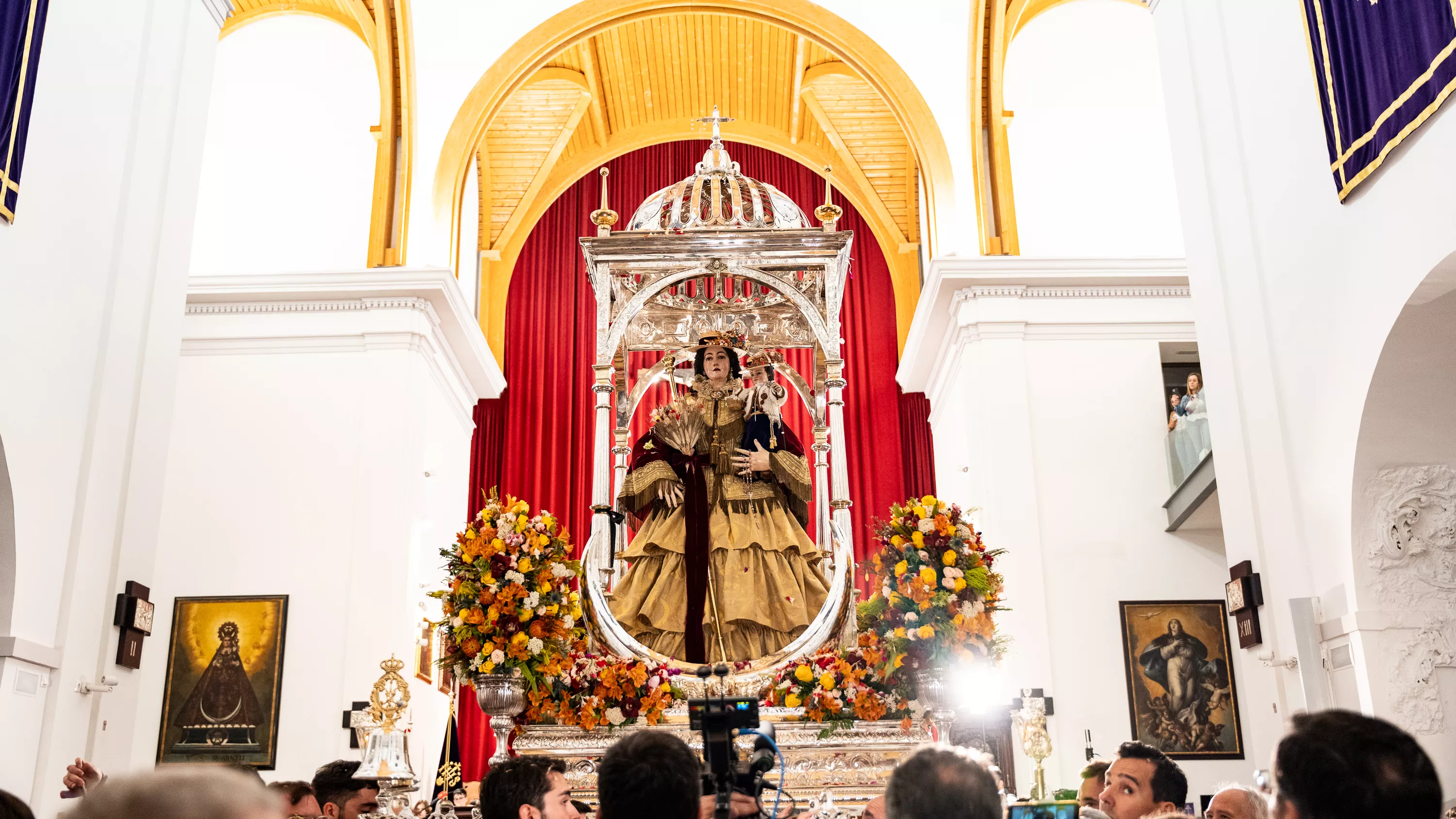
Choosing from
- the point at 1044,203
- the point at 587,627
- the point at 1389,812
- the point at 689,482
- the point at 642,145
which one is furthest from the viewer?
the point at 642,145

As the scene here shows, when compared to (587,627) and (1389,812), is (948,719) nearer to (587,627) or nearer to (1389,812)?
(587,627)

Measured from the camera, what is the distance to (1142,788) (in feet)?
14.3

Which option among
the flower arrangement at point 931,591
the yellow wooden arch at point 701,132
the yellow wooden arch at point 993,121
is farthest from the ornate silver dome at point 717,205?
the yellow wooden arch at point 701,132

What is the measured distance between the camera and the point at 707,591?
8008 mm

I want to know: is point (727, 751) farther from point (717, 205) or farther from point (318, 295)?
point (318, 295)

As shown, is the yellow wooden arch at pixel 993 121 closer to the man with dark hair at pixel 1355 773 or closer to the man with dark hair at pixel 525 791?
the man with dark hair at pixel 525 791

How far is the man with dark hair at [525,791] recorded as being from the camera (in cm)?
342

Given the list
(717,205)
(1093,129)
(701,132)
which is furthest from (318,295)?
(1093,129)

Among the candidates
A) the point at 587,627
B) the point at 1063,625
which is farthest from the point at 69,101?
the point at 1063,625

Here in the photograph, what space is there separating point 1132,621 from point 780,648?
4.87 m

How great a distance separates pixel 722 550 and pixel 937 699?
200cm

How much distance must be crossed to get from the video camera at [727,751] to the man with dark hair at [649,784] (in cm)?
42

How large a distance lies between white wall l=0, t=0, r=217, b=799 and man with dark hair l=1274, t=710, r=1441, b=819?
6.02 metres

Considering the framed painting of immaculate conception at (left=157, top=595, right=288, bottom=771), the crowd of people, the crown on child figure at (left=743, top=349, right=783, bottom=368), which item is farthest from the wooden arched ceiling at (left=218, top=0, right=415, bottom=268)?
the crowd of people
